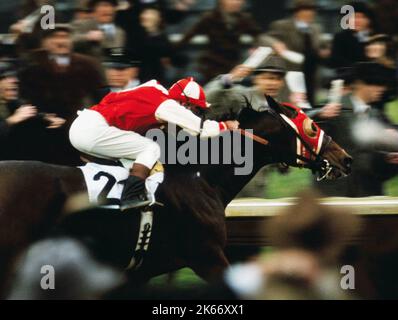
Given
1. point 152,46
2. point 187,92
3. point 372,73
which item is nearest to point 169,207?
point 187,92

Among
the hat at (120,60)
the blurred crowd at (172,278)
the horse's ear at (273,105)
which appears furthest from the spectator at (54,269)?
the horse's ear at (273,105)

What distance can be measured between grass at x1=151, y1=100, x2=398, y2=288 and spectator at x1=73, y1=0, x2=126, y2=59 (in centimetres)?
147

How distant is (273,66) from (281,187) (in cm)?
87

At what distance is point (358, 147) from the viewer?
7.13 meters

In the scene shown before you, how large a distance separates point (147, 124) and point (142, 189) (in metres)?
0.54

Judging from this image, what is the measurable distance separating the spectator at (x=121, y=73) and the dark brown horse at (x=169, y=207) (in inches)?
30.4

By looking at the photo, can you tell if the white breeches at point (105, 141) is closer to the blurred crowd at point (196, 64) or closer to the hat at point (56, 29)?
the blurred crowd at point (196, 64)

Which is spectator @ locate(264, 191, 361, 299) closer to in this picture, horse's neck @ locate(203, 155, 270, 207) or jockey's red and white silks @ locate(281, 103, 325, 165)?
horse's neck @ locate(203, 155, 270, 207)

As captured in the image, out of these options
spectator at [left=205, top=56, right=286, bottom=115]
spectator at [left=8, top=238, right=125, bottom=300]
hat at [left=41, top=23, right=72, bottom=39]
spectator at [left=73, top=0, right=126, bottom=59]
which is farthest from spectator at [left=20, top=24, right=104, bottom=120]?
spectator at [left=8, top=238, right=125, bottom=300]

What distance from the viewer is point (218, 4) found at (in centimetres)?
768

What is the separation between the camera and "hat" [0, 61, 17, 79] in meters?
6.74

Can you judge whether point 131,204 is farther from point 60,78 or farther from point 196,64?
point 196,64
